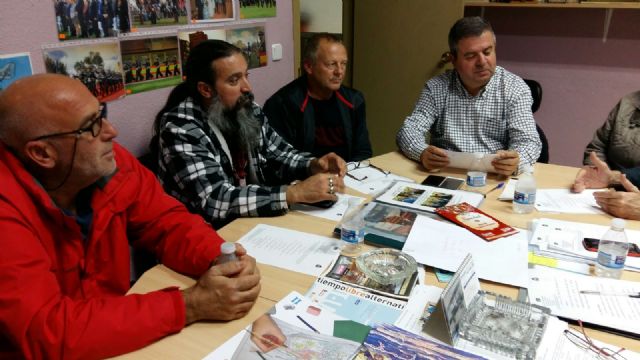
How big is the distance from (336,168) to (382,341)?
1.17m

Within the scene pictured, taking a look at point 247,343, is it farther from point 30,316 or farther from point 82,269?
point 82,269

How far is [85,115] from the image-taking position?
1.23m

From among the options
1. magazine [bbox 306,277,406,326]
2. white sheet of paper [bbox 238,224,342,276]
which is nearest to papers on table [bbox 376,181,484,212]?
white sheet of paper [bbox 238,224,342,276]

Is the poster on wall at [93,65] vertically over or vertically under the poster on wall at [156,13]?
under

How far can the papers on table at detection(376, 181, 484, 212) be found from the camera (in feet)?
6.00

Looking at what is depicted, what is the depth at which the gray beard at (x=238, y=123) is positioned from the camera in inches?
80.4

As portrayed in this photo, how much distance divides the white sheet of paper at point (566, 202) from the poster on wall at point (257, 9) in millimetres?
1951

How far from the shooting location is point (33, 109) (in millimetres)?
1165

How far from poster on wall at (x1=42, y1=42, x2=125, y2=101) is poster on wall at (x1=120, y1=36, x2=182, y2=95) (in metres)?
0.05

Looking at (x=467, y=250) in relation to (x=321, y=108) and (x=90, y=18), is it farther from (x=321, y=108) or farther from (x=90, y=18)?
(x=90, y=18)

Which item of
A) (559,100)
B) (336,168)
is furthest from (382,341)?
(559,100)

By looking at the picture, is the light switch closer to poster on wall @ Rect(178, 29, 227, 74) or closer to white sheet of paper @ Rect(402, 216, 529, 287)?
poster on wall @ Rect(178, 29, 227, 74)

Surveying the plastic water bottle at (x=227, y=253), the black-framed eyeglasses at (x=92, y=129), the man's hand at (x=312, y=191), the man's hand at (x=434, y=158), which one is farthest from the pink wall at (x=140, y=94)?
the man's hand at (x=434, y=158)

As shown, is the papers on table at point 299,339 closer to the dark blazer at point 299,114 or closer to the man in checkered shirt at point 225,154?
the man in checkered shirt at point 225,154
